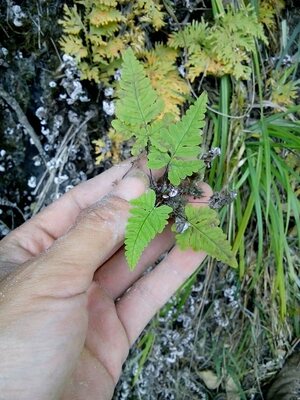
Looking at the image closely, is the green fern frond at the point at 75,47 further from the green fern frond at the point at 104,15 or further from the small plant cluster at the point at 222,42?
the small plant cluster at the point at 222,42

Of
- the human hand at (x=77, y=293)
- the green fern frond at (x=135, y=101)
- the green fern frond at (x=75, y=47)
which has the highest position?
the green fern frond at (x=75, y=47)

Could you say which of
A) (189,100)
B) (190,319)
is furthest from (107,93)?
(190,319)

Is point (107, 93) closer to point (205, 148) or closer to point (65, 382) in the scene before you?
point (205, 148)

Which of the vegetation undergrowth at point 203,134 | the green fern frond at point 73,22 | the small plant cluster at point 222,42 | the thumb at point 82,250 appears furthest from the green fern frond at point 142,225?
the green fern frond at point 73,22

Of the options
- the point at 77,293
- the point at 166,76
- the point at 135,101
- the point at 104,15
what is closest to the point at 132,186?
the point at 135,101

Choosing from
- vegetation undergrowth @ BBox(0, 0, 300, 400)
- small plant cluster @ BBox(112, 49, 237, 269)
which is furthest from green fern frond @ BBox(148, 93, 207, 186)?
vegetation undergrowth @ BBox(0, 0, 300, 400)

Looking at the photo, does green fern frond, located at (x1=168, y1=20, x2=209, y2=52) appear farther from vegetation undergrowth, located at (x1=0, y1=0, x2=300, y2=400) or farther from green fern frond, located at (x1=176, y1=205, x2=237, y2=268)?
green fern frond, located at (x1=176, y1=205, x2=237, y2=268)
